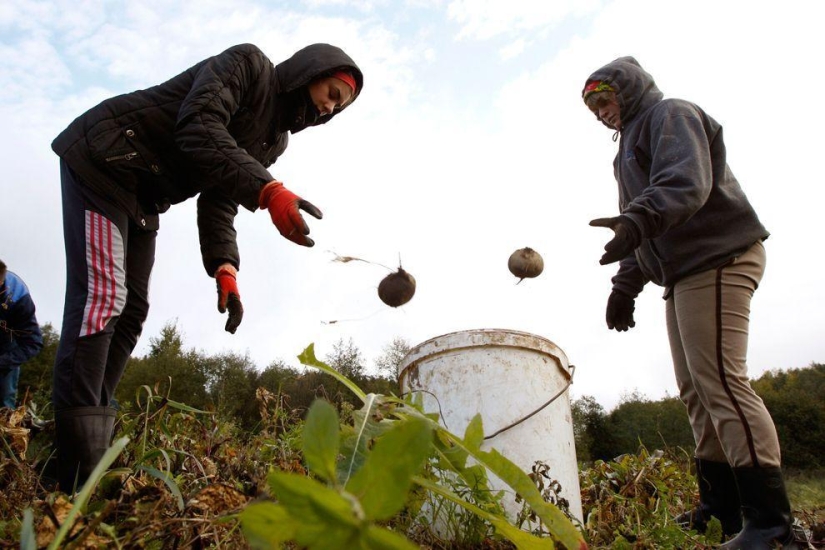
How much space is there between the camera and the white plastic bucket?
231 cm

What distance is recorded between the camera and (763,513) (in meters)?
2.21

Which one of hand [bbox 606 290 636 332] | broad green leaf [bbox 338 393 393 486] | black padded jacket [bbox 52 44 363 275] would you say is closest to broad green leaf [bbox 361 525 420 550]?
broad green leaf [bbox 338 393 393 486]

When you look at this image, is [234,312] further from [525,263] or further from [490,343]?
[525,263]

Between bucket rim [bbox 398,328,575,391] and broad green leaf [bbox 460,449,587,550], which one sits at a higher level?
bucket rim [bbox 398,328,575,391]

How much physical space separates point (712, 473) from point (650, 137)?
64.2 inches

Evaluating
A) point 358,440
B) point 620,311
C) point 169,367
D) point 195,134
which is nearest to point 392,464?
point 358,440

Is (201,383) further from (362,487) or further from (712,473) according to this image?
(362,487)

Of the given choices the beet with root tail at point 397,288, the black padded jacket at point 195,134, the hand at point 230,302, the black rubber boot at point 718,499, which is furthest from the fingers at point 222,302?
the black rubber boot at point 718,499

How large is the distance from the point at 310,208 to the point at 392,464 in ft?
6.39

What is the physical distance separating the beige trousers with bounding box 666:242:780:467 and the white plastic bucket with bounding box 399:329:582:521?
0.60 meters

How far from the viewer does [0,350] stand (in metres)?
4.91

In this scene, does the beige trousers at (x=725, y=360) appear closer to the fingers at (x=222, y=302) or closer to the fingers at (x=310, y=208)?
the fingers at (x=310, y=208)

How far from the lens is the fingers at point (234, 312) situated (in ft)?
9.20

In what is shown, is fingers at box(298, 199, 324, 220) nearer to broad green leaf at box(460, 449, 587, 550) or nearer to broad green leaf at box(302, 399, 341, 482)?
broad green leaf at box(460, 449, 587, 550)
